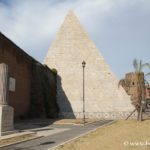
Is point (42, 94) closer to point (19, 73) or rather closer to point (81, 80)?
point (19, 73)

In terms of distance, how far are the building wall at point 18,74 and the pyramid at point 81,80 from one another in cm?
840

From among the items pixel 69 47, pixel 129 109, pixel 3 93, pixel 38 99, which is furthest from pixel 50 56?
pixel 3 93

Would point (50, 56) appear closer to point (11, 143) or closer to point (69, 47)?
point (69, 47)

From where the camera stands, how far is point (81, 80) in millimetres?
41875

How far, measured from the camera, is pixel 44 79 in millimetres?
37406

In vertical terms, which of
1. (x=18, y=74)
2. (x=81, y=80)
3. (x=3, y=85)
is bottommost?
(x=3, y=85)

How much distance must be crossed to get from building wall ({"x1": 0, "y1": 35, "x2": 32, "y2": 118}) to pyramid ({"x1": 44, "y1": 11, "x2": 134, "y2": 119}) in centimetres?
840

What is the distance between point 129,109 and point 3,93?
2634 centimetres

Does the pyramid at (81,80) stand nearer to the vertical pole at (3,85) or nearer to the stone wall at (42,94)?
the stone wall at (42,94)

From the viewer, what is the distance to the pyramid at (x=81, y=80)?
134 feet

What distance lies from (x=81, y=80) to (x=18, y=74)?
43.2 ft

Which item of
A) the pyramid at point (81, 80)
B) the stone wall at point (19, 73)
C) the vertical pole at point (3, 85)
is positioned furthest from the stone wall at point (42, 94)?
the vertical pole at point (3, 85)

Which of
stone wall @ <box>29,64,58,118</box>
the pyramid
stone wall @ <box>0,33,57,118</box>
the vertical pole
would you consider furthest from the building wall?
the vertical pole

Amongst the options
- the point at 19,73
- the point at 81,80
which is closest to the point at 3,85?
the point at 19,73
